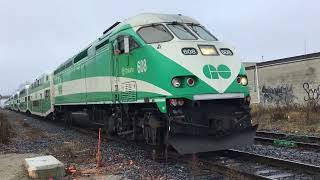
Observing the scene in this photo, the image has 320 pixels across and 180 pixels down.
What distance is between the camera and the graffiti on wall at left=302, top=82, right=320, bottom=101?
23609 millimetres

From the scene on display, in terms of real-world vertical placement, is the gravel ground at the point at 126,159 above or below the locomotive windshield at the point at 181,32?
below

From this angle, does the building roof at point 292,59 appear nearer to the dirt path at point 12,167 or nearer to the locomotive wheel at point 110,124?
the locomotive wheel at point 110,124

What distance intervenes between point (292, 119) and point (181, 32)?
10894 mm

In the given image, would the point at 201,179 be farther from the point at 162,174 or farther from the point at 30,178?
the point at 30,178

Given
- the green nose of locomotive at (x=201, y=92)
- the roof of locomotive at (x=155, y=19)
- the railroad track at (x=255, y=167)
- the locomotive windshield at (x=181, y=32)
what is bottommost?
the railroad track at (x=255, y=167)

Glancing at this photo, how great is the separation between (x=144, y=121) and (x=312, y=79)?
1539cm

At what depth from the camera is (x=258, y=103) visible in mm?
28625

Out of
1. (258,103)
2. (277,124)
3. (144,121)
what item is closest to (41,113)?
(258,103)

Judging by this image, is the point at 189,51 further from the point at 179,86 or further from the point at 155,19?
the point at 155,19

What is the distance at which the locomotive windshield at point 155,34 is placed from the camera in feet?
35.1

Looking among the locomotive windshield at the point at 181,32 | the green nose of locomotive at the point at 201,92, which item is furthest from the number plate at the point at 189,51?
the locomotive windshield at the point at 181,32

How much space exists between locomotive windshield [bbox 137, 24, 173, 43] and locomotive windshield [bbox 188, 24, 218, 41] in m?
0.80

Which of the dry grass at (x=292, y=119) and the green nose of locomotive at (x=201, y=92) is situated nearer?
the green nose of locomotive at (x=201, y=92)

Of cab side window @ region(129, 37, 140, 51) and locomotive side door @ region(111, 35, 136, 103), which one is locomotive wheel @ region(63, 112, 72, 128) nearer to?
locomotive side door @ region(111, 35, 136, 103)
